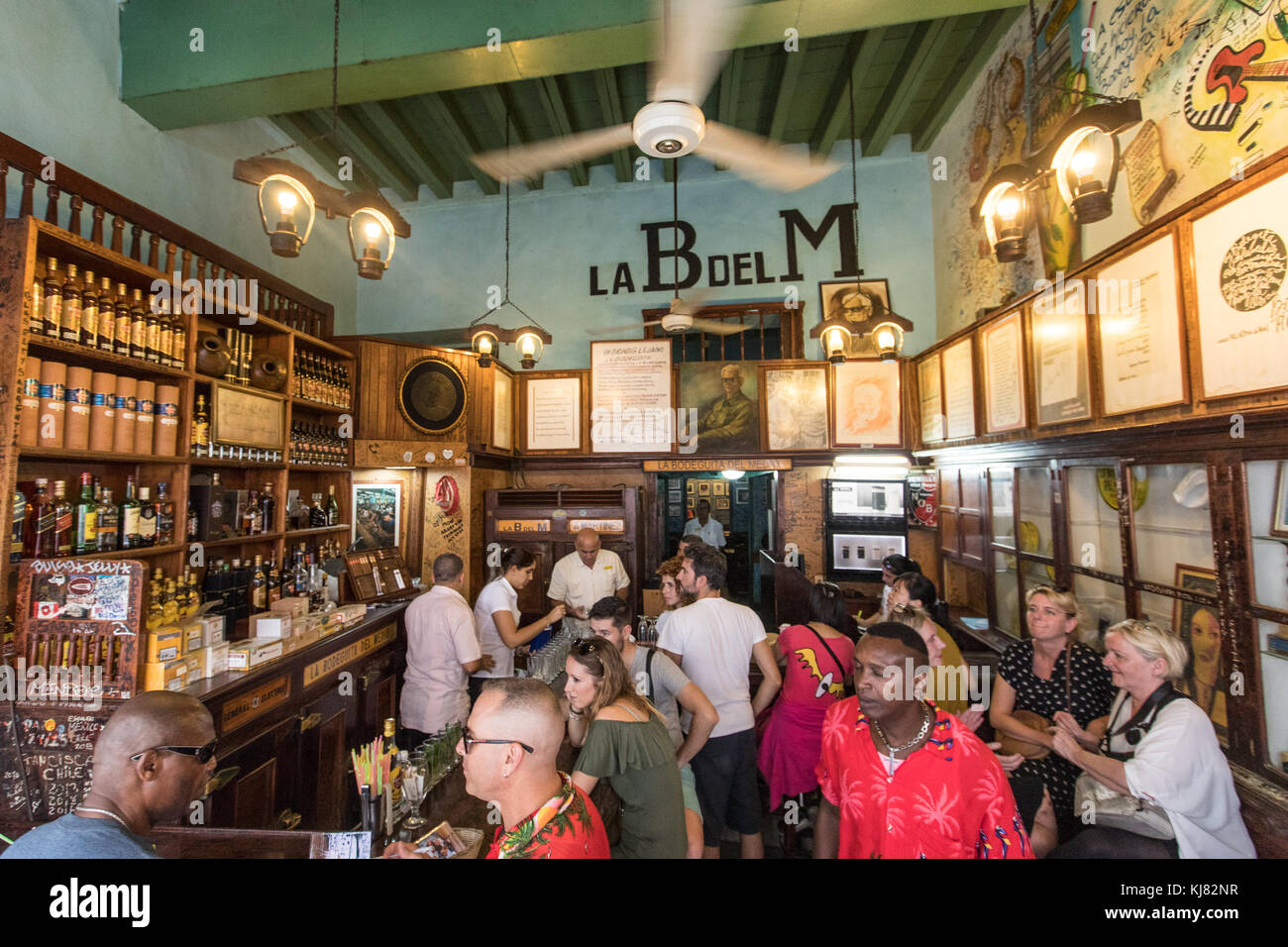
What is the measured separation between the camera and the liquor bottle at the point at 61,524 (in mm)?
2730

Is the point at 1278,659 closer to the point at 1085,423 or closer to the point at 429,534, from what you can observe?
the point at 1085,423

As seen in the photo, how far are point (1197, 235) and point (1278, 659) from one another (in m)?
1.98

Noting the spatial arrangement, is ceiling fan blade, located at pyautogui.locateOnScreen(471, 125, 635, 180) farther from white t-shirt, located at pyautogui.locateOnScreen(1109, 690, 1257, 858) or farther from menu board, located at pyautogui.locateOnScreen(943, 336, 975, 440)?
menu board, located at pyautogui.locateOnScreen(943, 336, 975, 440)

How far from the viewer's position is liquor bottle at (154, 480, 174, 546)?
10.7 feet

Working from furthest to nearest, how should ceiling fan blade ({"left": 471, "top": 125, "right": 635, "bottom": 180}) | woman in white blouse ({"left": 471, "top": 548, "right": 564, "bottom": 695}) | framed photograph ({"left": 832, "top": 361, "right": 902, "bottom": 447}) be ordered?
framed photograph ({"left": 832, "top": 361, "right": 902, "bottom": 447}), woman in white blouse ({"left": 471, "top": 548, "right": 564, "bottom": 695}), ceiling fan blade ({"left": 471, "top": 125, "right": 635, "bottom": 180})

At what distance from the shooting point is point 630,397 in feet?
21.5

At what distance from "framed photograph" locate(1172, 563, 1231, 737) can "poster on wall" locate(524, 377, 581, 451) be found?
5367 millimetres

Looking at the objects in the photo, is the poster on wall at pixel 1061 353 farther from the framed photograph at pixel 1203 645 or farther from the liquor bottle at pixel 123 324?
the liquor bottle at pixel 123 324

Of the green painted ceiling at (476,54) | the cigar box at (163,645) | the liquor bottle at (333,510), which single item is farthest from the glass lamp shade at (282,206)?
the liquor bottle at (333,510)

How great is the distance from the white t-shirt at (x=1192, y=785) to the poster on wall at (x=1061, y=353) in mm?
2074

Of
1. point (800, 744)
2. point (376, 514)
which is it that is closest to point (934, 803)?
point (800, 744)

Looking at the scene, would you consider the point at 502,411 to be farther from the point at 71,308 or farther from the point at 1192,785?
the point at 1192,785

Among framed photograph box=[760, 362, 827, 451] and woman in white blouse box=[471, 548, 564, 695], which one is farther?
framed photograph box=[760, 362, 827, 451]

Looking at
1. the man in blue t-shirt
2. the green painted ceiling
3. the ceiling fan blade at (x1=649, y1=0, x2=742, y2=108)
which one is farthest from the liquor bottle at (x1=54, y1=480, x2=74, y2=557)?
the ceiling fan blade at (x1=649, y1=0, x2=742, y2=108)
